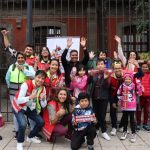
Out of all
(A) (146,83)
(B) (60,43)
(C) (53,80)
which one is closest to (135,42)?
(B) (60,43)

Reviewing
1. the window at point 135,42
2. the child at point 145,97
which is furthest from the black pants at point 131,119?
the window at point 135,42

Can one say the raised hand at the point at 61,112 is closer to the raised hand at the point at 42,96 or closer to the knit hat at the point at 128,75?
the raised hand at the point at 42,96

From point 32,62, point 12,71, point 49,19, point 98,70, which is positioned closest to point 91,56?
point 98,70

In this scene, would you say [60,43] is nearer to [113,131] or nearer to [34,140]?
[113,131]

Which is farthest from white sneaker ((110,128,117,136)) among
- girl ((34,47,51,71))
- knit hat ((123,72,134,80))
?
girl ((34,47,51,71))

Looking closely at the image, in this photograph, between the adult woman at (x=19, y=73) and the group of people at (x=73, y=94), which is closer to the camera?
the group of people at (x=73, y=94)

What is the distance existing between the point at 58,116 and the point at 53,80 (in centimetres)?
77

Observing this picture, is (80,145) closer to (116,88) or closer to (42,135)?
(42,135)

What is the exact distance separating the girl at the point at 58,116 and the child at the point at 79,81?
53 centimetres

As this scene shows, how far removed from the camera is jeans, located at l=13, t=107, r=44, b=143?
22.9 ft

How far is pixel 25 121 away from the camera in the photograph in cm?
711

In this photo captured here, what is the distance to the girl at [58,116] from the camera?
732 centimetres

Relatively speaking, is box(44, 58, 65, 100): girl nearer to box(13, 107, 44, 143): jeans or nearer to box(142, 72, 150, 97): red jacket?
box(13, 107, 44, 143): jeans

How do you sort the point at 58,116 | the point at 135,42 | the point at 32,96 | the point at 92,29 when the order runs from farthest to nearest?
the point at 92,29, the point at 135,42, the point at 58,116, the point at 32,96
